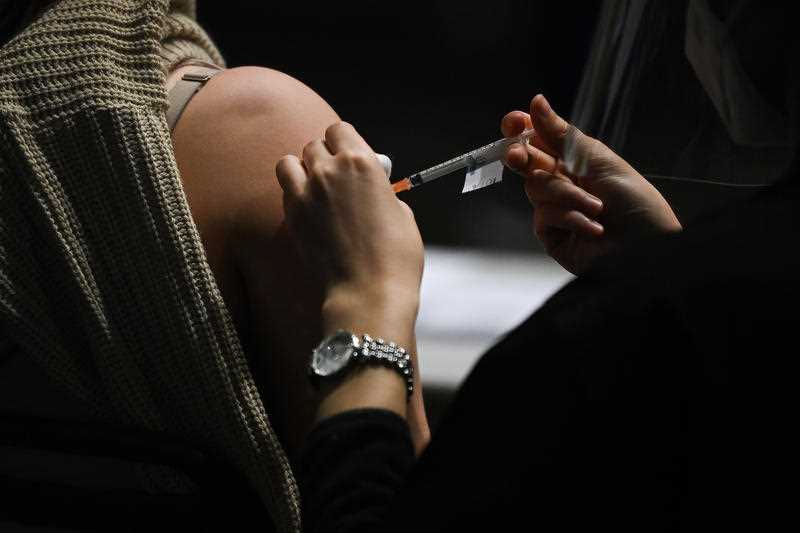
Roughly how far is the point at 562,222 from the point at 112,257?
17.8 inches

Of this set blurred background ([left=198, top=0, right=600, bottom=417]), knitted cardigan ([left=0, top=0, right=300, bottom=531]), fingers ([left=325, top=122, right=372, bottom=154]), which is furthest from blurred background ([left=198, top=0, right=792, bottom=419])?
knitted cardigan ([left=0, top=0, right=300, bottom=531])

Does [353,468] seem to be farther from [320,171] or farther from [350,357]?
[320,171]

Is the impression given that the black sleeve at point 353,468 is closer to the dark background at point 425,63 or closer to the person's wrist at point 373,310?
the person's wrist at point 373,310

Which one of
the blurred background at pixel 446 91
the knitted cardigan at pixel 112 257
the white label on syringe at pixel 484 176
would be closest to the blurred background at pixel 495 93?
the blurred background at pixel 446 91

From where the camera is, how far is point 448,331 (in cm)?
132

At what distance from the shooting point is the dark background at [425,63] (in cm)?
155

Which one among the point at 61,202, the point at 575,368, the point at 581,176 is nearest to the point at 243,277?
the point at 61,202

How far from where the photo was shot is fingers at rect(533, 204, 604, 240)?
0.94m

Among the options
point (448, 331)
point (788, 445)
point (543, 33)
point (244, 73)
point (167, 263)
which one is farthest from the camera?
point (543, 33)

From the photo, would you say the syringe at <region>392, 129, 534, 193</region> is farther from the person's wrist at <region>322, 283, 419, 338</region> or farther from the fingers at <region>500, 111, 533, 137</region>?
the person's wrist at <region>322, 283, 419, 338</region>

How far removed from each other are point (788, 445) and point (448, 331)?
2.93 feet

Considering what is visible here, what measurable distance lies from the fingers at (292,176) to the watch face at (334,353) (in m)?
0.15

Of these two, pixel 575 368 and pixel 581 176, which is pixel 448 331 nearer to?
pixel 581 176

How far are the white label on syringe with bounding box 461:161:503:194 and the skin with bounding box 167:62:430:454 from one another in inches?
7.3
